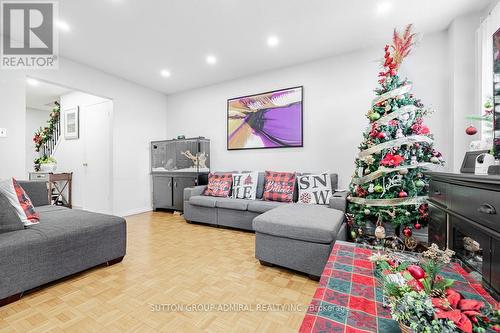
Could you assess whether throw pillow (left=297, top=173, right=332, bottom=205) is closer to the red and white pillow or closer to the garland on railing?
the red and white pillow

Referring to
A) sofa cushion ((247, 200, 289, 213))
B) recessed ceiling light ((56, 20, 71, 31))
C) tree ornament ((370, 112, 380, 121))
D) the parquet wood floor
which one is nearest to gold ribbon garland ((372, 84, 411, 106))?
tree ornament ((370, 112, 380, 121))

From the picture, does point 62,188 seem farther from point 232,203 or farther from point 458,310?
point 458,310

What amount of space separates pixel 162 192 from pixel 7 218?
277 centimetres

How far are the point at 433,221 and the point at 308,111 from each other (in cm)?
224

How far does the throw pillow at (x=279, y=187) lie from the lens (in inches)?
125

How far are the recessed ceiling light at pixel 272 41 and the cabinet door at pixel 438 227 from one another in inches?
100

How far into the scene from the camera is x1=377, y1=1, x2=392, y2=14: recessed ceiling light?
7.29ft

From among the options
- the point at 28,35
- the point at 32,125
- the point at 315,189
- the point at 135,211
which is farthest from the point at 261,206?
the point at 32,125

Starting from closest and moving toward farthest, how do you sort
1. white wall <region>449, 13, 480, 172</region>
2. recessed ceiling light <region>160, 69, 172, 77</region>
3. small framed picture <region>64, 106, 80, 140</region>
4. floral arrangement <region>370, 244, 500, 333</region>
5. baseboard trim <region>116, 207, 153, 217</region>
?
1. floral arrangement <region>370, 244, 500, 333</region>
2. white wall <region>449, 13, 480, 172</region>
3. recessed ceiling light <region>160, 69, 172, 77</region>
4. baseboard trim <region>116, 207, 153, 217</region>
5. small framed picture <region>64, 106, 80, 140</region>

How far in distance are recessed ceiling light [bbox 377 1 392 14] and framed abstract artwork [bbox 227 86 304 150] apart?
1.39 m

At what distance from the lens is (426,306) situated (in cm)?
55

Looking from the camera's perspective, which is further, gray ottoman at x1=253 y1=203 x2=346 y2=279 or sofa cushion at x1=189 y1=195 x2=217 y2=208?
sofa cushion at x1=189 y1=195 x2=217 y2=208

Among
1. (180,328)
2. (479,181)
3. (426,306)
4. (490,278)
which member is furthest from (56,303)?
(479,181)

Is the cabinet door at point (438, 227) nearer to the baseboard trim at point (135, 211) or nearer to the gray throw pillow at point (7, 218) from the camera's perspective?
the gray throw pillow at point (7, 218)
